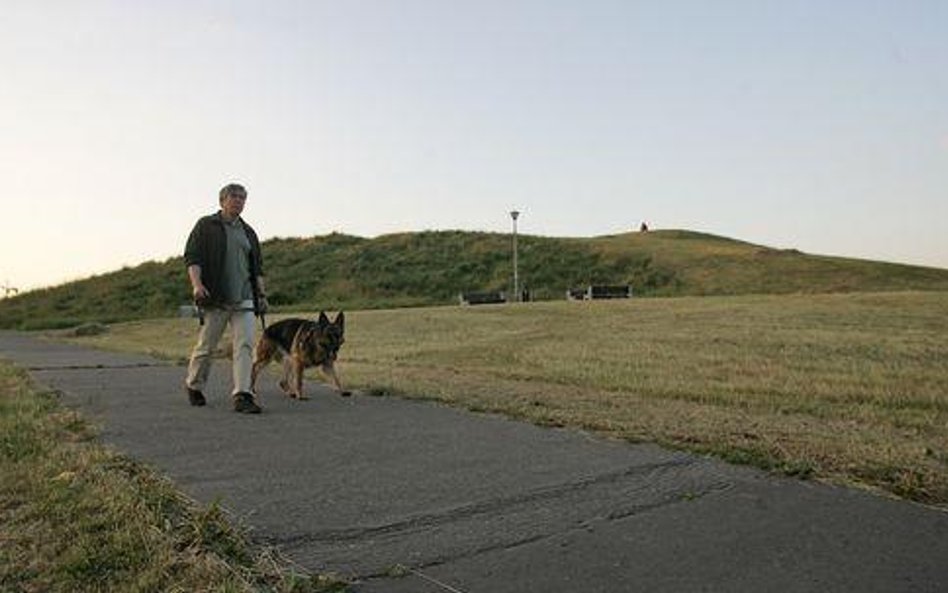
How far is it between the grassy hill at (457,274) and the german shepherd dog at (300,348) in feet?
103

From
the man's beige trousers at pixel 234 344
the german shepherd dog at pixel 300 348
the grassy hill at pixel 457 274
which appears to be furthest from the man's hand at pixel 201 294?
the grassy hill at pixel 457 274

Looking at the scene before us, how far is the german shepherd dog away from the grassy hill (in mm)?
31384

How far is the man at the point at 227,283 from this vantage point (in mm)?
9281

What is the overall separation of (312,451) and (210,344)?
120 inches

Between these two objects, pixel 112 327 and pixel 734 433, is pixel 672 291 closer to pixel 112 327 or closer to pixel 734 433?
pixel 112 327

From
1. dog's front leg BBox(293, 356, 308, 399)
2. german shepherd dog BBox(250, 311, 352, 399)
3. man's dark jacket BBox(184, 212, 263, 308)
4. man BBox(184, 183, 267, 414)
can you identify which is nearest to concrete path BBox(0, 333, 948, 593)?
man BBox(184, 183, 267, 414)

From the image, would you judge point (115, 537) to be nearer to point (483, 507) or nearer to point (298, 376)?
point (483, 507)

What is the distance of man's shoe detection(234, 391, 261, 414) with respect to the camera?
9.05m

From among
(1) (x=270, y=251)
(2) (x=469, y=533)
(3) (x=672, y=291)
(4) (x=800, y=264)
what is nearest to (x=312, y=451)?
(2) (x=469, y=533)

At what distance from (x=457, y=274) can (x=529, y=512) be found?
46.4 metres

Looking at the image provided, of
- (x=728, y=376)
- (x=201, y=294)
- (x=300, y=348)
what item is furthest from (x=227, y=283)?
(x=728, y=376)

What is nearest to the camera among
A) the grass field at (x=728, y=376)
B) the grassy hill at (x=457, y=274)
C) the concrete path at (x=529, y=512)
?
the concrete path at (x=529, y=512)

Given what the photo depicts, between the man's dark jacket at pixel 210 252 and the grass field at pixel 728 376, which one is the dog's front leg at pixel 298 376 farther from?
the man's dark jacket at pixel 210 252

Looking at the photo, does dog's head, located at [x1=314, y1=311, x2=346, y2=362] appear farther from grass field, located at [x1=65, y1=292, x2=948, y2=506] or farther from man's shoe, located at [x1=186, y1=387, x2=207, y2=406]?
man's shoe, located at [x1=186, y1=387, x2=207, y2=406]
